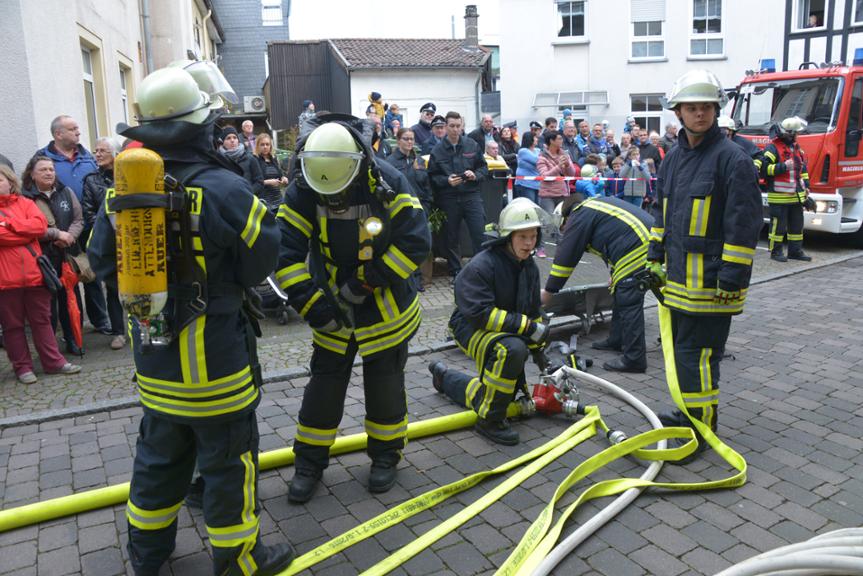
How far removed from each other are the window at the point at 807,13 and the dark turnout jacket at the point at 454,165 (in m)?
14.2

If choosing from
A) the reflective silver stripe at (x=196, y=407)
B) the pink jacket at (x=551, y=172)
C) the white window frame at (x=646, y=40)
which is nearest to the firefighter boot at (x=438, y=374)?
the reflective silver stripe at (x=196, y=407)

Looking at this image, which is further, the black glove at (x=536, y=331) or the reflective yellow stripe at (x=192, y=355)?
the black glove at (x=536, y=331)

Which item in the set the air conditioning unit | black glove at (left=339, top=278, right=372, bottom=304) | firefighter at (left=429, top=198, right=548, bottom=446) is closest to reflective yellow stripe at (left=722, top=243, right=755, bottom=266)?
firefighter at (left=429, top=198, right=548, bottom=446)

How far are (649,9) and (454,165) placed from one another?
58.4 feet

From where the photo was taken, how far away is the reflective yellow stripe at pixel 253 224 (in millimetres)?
3072

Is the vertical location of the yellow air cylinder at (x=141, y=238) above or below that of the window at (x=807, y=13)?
below

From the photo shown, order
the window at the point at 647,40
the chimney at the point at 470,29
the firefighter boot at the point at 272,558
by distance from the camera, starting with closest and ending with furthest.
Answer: the firefighter boot at the point at 272,558, the window at the point at 647,40, the chimney at the point at 470,29

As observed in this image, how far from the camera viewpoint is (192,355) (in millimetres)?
3045

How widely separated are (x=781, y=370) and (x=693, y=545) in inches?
125

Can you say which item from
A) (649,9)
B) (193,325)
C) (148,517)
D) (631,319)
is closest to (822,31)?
(649,9)

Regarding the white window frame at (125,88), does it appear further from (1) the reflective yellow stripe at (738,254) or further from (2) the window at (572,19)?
(2) the window at (572,19)

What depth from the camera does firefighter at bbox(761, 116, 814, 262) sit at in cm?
1150

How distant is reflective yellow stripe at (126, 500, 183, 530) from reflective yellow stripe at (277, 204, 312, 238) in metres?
1.54

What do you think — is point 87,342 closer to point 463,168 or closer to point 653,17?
point 463,168
